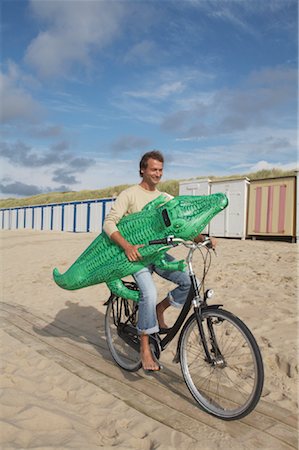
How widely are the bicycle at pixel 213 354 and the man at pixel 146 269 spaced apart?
0.13 metres

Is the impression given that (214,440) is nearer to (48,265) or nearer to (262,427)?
(262,427)

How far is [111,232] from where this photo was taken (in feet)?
11.6

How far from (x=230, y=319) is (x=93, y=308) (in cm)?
436

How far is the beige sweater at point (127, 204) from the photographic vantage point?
143 inches

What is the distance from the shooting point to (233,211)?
1508cm

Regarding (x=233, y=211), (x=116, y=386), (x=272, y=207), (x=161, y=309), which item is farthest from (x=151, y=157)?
(x=233, y=211)

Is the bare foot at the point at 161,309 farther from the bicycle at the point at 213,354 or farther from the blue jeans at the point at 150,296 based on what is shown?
the bicycle at the point at 213,354

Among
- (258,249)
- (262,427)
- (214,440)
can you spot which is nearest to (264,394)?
(262,427)

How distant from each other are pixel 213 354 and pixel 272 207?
1190cm

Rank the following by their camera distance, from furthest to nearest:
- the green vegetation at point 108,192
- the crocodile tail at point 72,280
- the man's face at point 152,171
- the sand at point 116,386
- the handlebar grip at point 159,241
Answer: the green vegetation at point 108,192, the crocodile tail at point 72,280, the man's face at point 152,171, the handlebar grip at point 159,241, the sand at point 116,386

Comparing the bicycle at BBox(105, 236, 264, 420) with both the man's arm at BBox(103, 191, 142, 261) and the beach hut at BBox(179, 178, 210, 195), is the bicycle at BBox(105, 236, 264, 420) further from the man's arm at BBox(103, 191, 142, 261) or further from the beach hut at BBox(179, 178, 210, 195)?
the beach hut at BBox(179, 178, 210, 195)

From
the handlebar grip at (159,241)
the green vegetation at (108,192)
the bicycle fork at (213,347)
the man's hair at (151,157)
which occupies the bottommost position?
the bicycle fork at (213,347)

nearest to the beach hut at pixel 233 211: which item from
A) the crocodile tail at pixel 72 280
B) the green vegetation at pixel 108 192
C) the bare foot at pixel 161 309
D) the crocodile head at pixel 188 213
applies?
the green vegetation at pixel 108 192

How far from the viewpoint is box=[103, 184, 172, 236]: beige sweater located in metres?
3.63
